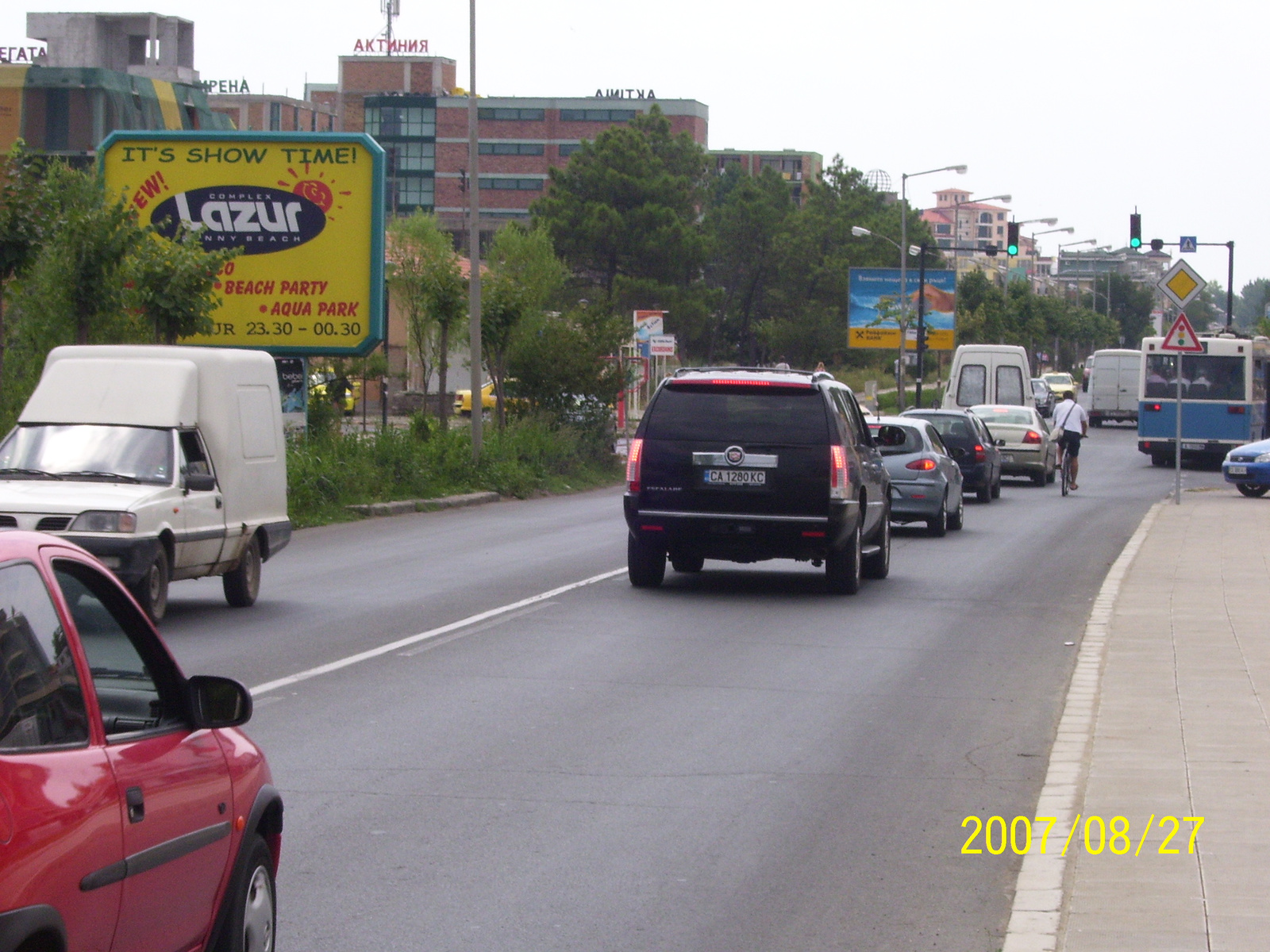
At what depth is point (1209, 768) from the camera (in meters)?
8.06

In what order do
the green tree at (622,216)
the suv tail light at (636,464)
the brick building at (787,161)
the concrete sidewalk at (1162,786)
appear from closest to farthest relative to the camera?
the concrete sidewalk at (1162,786) < the suv tail light at (636,464) < the green tree at (622,216) < the brick building at (787,161)

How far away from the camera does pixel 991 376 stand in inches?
2039

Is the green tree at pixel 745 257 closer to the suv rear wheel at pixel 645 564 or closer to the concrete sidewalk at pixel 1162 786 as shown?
the suv rear wheel at pixel 645 564

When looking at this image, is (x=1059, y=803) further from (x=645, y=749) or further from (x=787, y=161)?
(x=787, y=161)

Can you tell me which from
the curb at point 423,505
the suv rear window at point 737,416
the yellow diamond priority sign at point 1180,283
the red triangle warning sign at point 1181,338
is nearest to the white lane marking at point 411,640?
the suv rear window at point 737,416

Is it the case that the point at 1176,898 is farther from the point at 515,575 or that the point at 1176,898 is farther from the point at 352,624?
the point at 515,575

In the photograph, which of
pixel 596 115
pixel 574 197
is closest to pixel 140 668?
pixel 574 197

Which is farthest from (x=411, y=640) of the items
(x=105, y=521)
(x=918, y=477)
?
(x=918, y=477)

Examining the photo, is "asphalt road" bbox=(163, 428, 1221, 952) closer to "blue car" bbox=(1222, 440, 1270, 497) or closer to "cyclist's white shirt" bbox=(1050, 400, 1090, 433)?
"blue car" bbox=(1222, 440, 1270, 497)

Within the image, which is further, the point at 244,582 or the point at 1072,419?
the point at 1072,419

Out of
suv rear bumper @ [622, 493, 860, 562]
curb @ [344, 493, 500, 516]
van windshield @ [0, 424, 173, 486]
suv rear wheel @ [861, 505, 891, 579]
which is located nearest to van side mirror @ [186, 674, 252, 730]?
van windshield @ [0, 424, 173, 486]

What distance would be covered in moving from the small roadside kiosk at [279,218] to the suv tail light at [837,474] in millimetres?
16066

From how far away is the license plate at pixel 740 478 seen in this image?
15.1 meters

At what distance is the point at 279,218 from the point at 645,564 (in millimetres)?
16292
